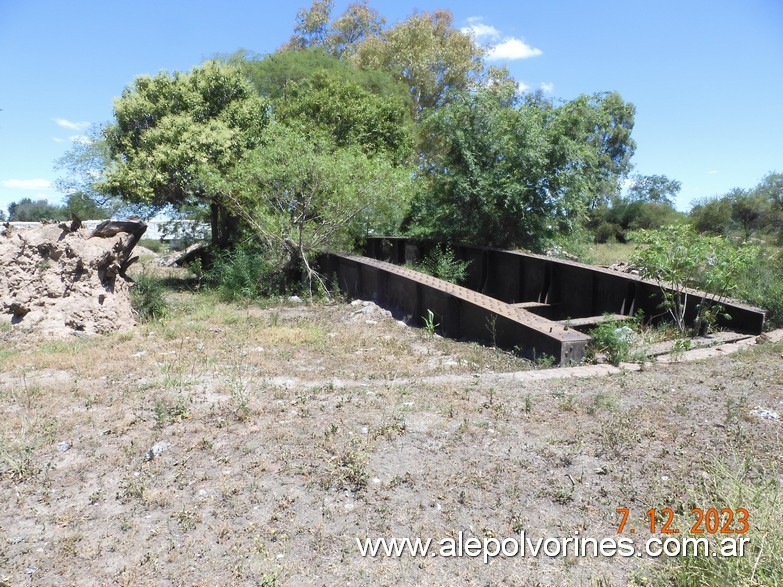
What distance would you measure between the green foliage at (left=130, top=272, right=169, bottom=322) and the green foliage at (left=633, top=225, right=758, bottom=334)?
7.12m

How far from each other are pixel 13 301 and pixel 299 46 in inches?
1205

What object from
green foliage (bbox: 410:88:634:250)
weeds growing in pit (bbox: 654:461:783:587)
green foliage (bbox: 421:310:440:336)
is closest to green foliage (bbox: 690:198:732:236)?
green foliage (bbox: 410:88:634:250)

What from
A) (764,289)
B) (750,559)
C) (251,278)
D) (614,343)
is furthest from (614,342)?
(251,278)

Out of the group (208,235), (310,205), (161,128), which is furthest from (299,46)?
(310,205)

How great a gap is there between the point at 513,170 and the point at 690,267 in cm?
545

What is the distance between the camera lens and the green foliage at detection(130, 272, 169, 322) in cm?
931

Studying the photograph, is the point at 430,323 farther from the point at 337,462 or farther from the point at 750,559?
the point at 750,559

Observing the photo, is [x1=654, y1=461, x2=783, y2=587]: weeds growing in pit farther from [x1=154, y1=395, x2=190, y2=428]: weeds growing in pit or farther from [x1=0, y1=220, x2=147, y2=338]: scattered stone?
[x1=0, y1=220, x2=147, y2=338]: scattered stone

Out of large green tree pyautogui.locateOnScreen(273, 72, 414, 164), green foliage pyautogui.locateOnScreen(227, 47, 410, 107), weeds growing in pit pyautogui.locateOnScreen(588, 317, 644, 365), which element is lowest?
weeds growing in pit pyautogui.locateOnScreen(588, 317, 644, 365)

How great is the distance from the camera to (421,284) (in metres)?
9.02

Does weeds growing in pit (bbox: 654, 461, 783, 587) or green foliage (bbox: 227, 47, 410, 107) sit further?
green foliage (bbox: 227, 47, 410, 107)

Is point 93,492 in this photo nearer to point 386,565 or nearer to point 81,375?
point 386,565

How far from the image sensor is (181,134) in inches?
528

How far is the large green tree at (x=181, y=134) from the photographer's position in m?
13.2
